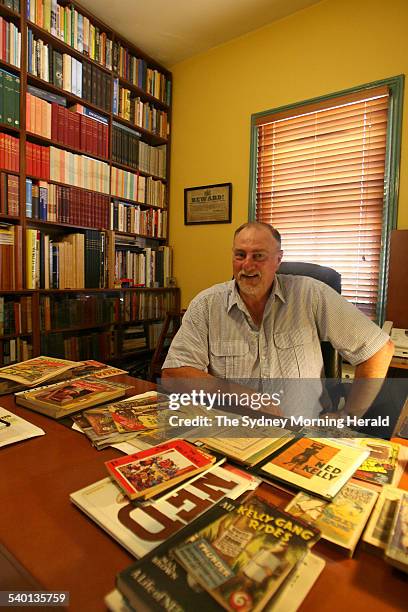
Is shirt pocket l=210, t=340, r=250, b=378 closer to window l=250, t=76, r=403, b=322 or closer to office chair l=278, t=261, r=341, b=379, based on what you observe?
office chair l=278, t=261, r=341, b=379

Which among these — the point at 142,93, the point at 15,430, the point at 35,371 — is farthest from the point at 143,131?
the point at 15,430

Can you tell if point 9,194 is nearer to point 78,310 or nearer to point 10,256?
point 10,256

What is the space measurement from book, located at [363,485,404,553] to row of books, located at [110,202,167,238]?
8.32 feet

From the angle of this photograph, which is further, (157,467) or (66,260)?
(66,260)

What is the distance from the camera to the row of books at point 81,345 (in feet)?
7.79

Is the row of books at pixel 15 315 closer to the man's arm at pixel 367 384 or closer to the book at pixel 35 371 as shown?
the book at pixel 35 371

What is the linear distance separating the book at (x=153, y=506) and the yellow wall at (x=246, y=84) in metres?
2.04

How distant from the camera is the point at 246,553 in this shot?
46 cm

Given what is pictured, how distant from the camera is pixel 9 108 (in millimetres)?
2092

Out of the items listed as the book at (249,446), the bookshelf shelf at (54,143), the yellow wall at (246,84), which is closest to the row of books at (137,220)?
the yellow wall at (246,84)

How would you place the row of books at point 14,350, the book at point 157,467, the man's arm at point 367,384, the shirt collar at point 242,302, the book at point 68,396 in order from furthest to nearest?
1. the row of books at point 14,350
2. the shirt collar at point 242,302
3. the man's arm at point 367,384
4. the book at point 68,396
5. the book at point 157,467

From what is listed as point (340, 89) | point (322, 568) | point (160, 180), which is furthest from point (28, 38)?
point (322, 568)

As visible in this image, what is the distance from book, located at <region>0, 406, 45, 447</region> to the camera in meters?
0.83

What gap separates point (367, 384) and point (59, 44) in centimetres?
263
